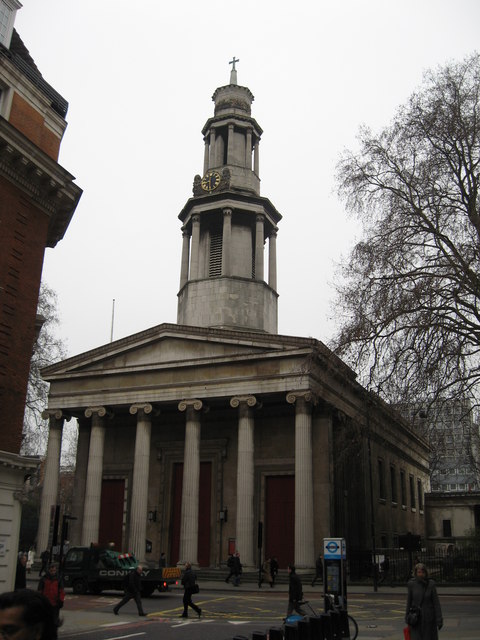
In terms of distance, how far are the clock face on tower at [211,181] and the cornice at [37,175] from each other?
2446cm

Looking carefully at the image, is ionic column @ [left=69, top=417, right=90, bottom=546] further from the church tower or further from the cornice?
the cornice

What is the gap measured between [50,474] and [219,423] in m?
10.1

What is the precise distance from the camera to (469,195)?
19672 mm

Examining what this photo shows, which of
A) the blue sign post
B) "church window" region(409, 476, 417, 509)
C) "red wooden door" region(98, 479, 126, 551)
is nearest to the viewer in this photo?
the blue sign post

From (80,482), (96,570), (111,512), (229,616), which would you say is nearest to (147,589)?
(96,570)

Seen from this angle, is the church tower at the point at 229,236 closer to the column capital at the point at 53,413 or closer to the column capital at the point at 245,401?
the column capital at the point at 245,401

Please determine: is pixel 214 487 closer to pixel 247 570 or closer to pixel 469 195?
pixel 247 570

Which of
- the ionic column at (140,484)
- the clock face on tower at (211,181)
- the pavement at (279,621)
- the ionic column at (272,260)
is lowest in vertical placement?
the pavement at (279,621)

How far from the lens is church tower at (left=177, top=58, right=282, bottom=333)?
4162cm

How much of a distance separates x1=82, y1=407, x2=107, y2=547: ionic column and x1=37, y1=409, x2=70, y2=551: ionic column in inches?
77.6

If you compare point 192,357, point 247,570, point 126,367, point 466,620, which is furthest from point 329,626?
point 126,367

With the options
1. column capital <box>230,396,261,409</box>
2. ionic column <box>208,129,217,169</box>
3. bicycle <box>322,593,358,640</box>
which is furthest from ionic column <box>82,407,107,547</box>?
bicycle <box>322,593,358,640</box>

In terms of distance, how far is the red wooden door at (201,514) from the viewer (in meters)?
35.8

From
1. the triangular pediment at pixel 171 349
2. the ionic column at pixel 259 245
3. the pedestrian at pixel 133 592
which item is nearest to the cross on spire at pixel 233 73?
the ionic column at pixel 259 245
